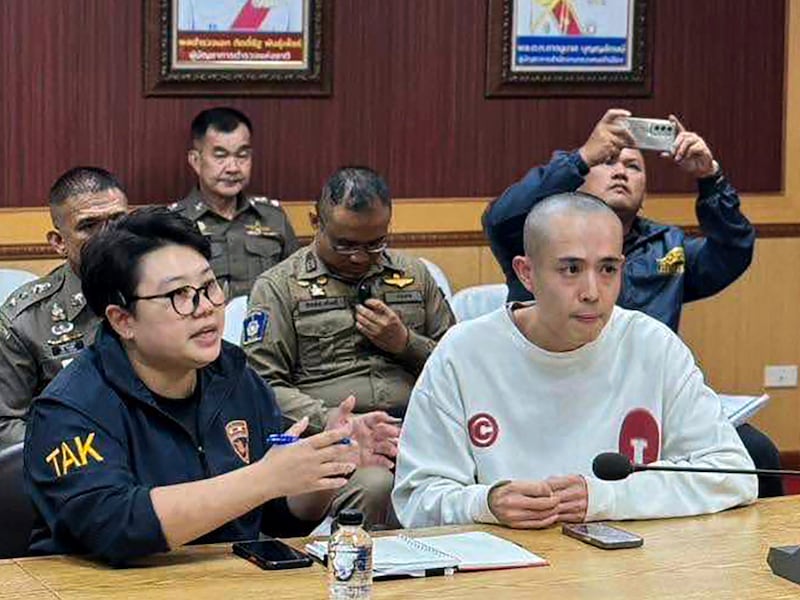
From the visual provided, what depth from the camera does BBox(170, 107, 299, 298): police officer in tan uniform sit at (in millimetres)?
5730

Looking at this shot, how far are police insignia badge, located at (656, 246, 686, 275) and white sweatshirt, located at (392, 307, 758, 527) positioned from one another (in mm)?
1405

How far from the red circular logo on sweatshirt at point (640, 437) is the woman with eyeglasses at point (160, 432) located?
0.63m

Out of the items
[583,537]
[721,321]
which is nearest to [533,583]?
[583,537]

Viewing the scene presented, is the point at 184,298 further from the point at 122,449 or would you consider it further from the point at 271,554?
the point at 271,554

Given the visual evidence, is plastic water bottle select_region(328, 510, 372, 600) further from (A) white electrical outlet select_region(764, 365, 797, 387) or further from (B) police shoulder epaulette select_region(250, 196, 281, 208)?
(A) white electrical outlet select_region(764, 365, 797, 387)

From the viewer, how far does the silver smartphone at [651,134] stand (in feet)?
15.2

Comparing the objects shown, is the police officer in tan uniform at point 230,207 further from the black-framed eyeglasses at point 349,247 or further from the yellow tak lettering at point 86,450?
the yellow tak lettering at point 86,450

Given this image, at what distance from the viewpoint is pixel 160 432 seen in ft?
10.0

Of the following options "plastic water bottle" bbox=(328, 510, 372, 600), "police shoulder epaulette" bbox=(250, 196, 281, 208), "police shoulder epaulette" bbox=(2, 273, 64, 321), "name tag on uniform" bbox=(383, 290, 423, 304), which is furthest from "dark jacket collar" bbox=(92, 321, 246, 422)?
"police shoulder epaulette" bbox=(250, 196, 281, 208)

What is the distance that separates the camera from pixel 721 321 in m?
6.72

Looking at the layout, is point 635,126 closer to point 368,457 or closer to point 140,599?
point 368,457

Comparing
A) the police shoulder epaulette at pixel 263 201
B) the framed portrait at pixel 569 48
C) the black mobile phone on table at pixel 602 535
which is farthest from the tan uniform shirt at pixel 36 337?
the framed portrait at pixel 569 48

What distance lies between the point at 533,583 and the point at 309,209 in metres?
3.42

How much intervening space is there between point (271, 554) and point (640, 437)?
89cm
